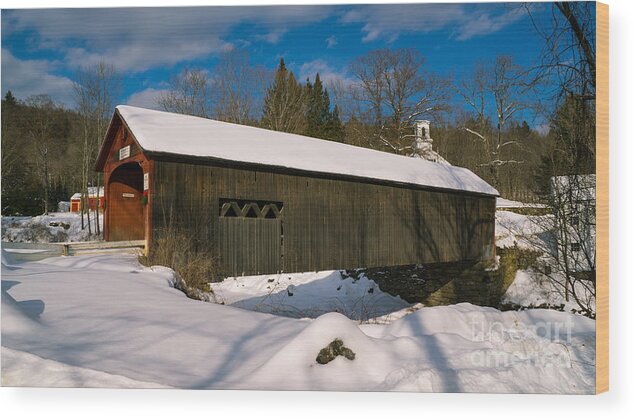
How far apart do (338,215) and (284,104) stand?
1.89 metres

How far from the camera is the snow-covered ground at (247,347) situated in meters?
2.84

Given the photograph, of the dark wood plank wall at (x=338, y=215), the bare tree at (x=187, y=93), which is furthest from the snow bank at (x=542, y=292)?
the bare tree at (x=187, y=93)

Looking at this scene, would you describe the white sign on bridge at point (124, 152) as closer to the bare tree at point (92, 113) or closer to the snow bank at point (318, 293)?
the bare tree at point (92, 113)

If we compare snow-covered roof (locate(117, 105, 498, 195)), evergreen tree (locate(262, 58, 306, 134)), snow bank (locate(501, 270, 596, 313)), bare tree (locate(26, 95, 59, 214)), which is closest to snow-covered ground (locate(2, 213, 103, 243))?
bare tree (locate(26, 95, 59, 214))

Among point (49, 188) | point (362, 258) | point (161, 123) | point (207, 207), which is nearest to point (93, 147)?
point (49, 188)

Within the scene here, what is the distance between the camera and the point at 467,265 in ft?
29.0

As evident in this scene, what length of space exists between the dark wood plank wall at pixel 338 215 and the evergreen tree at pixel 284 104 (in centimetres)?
71

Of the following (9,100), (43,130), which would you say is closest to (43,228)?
(43,130)

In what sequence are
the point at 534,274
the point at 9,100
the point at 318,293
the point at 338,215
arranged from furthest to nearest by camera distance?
1. the point at 318,293
2. the point at 534,274
3. the point at 338,215
4. the point at 9,100

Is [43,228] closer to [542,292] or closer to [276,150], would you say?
[276,150]

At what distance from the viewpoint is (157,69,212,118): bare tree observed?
3.97m

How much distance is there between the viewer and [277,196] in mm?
5145

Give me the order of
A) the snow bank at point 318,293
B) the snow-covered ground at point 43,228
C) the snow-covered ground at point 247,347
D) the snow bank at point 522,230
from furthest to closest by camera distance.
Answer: the snow bank at point 318,293 < the snow bank at point 522,230 < the snow-covered ground at point 43,228 < the snow-covered ground at point 247,347

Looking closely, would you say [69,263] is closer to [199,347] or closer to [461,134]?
[199,347]
